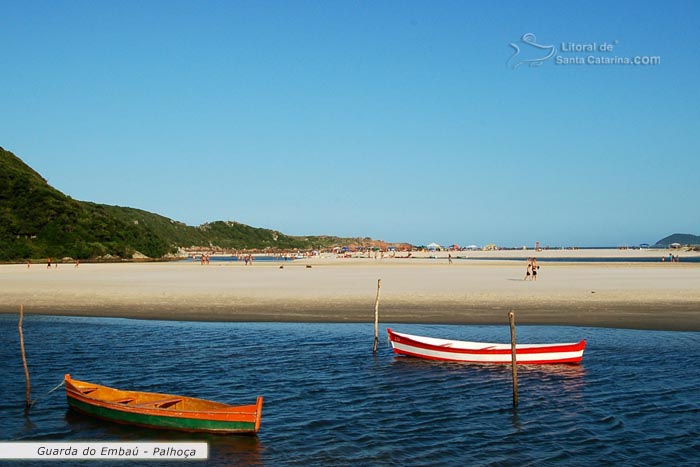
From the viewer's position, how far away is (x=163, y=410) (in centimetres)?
1295

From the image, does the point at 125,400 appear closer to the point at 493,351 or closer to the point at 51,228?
the point at 493,351

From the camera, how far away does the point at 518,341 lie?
2400 cm

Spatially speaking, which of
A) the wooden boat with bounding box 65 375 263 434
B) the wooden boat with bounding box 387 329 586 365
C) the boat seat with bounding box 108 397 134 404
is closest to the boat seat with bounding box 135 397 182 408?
the wooden boat with bounding box 65 375 263 434

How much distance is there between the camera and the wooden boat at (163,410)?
1260 centimetres

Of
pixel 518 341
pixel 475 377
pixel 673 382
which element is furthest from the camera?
pixel 518 341

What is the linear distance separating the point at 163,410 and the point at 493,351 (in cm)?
1117

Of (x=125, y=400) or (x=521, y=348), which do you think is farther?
(x=521, y=348)

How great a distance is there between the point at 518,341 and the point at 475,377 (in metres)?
6.12

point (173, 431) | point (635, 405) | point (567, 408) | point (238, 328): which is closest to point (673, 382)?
point (635, 405)

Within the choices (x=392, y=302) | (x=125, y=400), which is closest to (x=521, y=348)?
(x=125, y=400)

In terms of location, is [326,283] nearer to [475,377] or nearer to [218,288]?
[218,288]

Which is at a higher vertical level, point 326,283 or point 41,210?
point 41,210
